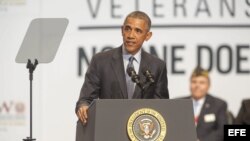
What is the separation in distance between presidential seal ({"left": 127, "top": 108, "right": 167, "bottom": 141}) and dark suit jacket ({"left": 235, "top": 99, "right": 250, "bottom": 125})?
8.61ft

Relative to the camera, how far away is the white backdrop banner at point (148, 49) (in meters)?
5.27

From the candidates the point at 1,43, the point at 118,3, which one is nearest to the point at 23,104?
the point at 1,43

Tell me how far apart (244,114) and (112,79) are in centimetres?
237

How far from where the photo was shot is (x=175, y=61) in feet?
17.4

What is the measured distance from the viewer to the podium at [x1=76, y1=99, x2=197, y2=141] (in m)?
2.64

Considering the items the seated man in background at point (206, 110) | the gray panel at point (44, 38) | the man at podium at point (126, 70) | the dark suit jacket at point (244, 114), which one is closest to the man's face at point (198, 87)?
the seated man in background at point (206, 110)

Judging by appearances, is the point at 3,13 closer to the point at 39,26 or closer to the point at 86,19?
the point at 39,26

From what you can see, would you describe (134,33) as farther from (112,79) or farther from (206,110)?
(206,110)

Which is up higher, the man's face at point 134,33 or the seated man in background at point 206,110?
the man's face at point 134,33

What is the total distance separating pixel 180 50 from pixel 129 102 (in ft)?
8.86

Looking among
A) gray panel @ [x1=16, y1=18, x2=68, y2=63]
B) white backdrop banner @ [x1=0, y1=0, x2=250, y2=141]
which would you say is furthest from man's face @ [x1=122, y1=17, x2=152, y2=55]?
gray panel @ [x1=16, y1=18, x2=68, y2=63]

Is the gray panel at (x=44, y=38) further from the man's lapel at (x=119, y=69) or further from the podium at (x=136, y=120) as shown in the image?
the podium at (x=136, y=120)

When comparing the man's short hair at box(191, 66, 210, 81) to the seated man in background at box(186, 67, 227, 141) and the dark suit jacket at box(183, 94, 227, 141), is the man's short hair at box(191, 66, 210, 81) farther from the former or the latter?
the dark suit jacket at box(183, 94, 227, 141)

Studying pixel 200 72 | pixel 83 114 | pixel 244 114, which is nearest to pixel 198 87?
pixel 200 72
